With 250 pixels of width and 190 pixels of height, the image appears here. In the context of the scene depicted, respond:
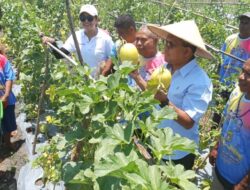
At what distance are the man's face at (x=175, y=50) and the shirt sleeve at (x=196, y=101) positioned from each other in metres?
0.21

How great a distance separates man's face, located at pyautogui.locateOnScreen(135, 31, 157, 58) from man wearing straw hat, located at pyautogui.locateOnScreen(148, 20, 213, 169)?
47 centimetres

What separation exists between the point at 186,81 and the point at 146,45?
685 millimetres

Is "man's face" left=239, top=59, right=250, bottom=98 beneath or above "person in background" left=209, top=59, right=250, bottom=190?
above

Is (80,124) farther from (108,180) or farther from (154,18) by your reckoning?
(154,18)

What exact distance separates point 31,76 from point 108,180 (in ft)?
10.3

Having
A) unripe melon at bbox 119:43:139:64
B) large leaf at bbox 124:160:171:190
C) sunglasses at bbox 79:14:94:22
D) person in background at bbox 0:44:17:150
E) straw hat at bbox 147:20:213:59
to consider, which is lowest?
person in background at bbox 0:44:17:150

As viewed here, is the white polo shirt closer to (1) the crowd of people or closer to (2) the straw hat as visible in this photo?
(1) the crowd of people

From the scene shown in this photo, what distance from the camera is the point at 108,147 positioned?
1528mm

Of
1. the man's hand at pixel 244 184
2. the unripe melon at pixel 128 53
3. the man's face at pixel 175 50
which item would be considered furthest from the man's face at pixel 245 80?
the unripe melon at pixel 128 53

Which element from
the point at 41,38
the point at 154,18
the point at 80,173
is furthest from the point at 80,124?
the point at 154,18

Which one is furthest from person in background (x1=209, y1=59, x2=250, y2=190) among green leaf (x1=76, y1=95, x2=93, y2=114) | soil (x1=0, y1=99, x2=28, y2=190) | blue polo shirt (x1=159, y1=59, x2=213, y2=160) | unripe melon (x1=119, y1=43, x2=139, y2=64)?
soil (x1=0, y1=99, x2=28, y2=190)

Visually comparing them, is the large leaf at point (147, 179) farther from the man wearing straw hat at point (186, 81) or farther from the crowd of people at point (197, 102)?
the man wearing straw hat at point (186, 81)

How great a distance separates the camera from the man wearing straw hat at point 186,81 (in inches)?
81.2

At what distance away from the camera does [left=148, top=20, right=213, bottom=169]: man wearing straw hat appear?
206cm
